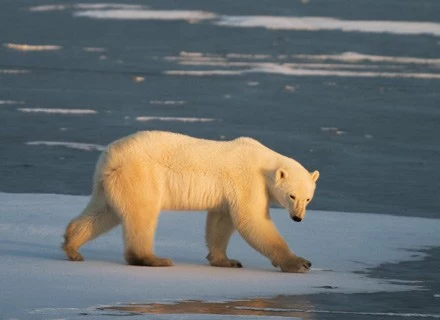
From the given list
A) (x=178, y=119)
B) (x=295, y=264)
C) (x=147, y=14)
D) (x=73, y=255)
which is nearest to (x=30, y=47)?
(x=147, y=14)

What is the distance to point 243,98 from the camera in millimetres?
15961

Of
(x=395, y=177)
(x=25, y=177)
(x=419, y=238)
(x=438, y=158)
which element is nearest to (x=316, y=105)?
(x=438, y=158)

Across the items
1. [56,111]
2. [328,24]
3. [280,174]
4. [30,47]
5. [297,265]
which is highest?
[280,174]

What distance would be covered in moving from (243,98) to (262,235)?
8.53 metres

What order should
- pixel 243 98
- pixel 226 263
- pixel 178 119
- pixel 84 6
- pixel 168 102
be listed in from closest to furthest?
pixel 226 263
pixel 178 119
pixel 168 102
pixel 243 98
pixel 84 6

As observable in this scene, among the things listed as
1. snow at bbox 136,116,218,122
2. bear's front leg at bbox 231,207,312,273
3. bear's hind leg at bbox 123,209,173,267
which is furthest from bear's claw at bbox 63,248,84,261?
snow at bbox 136,116,218,122

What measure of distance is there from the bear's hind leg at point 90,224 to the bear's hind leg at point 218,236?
540mm

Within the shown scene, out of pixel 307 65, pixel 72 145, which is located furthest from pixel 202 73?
pixel 72 145

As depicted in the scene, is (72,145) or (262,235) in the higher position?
(262,235)

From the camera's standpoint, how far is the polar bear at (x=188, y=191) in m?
7.35

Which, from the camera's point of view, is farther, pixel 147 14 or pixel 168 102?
pixel 147 14

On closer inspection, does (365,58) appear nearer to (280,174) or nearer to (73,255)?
(280,174)

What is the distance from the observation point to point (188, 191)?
7.52m

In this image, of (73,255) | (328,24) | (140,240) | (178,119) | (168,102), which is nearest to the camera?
(140,240)
